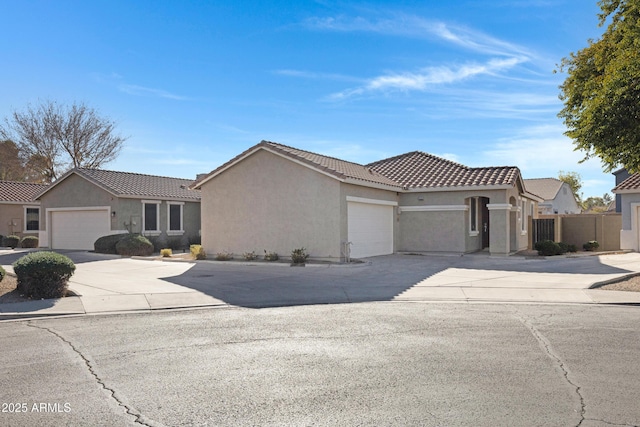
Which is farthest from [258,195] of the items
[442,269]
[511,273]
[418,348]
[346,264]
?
[418,348]

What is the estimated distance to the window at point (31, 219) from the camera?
36.1m

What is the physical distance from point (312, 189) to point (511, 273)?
25.4 feet

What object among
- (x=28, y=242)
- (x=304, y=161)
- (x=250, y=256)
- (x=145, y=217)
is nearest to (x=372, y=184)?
(x=304, y=161)

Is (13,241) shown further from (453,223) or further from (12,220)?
(453,223)

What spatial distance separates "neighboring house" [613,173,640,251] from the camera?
85.8 feet

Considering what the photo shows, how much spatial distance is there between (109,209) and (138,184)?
10.8 ft

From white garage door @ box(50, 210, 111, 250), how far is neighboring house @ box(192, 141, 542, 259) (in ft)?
27.7

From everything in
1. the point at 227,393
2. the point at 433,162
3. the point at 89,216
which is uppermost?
the point at 433,162

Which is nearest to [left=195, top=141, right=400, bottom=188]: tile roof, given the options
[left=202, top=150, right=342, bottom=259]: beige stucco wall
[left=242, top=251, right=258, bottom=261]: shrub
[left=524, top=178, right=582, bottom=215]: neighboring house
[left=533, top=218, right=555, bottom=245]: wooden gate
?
[left=202, top=150, right=342, bottom=259]: beige stucco wall

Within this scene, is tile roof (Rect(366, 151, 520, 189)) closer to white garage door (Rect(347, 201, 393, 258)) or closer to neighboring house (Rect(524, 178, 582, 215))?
white garage door (Rect(347, 201, 393, 258))

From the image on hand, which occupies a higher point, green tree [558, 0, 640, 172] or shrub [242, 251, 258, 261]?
green tree [558, 0, 640, 172]

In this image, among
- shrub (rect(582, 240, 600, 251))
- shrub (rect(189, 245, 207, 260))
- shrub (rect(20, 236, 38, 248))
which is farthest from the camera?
shrub (rect(20, 236, 38, 248))

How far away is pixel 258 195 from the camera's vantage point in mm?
22000

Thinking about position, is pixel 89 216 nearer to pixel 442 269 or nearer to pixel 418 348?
pixel 442 269
